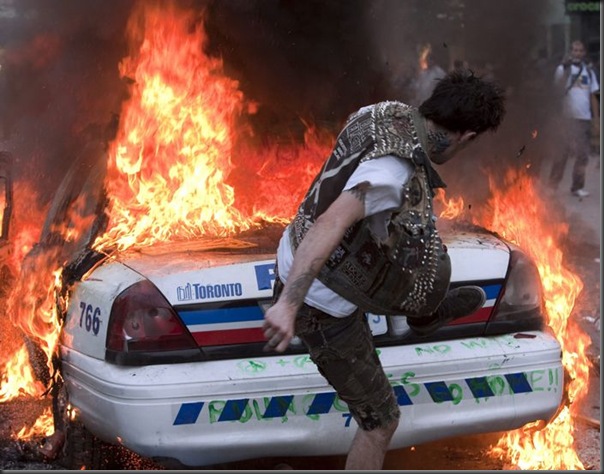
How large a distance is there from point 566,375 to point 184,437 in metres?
2.01

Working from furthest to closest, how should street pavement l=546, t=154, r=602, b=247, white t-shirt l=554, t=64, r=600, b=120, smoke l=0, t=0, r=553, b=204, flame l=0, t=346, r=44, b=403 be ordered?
white t-shirt l=554, t=64, r=600, b=120
street pavement l=546, t=154, r=602, b=247
smoke l=0, t=0, r=553, b=204
flame l=0, t=346, r=44, b=403

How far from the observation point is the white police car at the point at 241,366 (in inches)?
146

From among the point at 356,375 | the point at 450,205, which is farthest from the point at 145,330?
the point at 450,205

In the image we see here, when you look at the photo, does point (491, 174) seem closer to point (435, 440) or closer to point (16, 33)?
point (435, 440)

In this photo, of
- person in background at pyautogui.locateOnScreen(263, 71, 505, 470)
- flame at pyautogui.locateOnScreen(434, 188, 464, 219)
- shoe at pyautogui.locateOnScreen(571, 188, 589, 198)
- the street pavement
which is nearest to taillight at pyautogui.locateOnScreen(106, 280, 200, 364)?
person in background at pyautogui.locateOnScreen(263, 71, 505, 470)

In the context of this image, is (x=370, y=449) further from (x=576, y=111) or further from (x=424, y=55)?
(x=576, y=111)

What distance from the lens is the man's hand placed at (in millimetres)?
3080

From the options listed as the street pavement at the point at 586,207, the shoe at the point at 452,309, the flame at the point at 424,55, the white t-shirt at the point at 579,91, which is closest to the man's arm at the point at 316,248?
the shoe at the point at 452,309

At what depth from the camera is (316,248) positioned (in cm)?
316

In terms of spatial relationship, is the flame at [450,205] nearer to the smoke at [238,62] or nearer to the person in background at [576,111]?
the smoke at [238,62]

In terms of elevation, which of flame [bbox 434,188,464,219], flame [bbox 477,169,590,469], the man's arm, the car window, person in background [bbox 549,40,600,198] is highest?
the man's arm

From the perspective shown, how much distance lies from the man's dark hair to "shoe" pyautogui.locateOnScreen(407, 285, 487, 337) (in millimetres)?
735

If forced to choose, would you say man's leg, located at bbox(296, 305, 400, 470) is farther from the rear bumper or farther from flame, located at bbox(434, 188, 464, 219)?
flame, located at bbox(434, 188, 464, 219)

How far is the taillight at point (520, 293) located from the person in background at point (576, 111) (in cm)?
756
